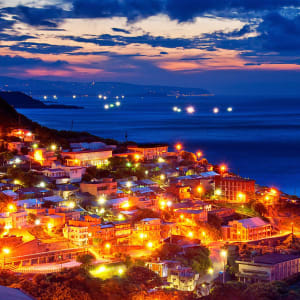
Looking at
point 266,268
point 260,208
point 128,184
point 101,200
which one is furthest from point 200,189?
point 266,268

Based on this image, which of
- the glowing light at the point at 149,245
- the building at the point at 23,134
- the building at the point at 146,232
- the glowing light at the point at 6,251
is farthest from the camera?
the building at the point at 23,134

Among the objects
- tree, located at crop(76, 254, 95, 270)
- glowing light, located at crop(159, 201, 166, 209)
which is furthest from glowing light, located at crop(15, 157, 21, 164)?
tree, located at crop(76, 254, 95, 270)

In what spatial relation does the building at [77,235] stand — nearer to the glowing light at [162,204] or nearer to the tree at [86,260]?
the tree at [86,260]

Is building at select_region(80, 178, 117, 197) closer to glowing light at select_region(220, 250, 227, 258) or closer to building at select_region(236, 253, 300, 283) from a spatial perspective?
glowing light at select_region(220, 250, 227, 258)

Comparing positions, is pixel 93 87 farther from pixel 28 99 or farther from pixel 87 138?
pixel 87 138

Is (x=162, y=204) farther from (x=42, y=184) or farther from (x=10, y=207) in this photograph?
(x=10, y=207)

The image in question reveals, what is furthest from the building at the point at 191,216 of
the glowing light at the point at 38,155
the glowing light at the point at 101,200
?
the glowing light at the point at 38,155
